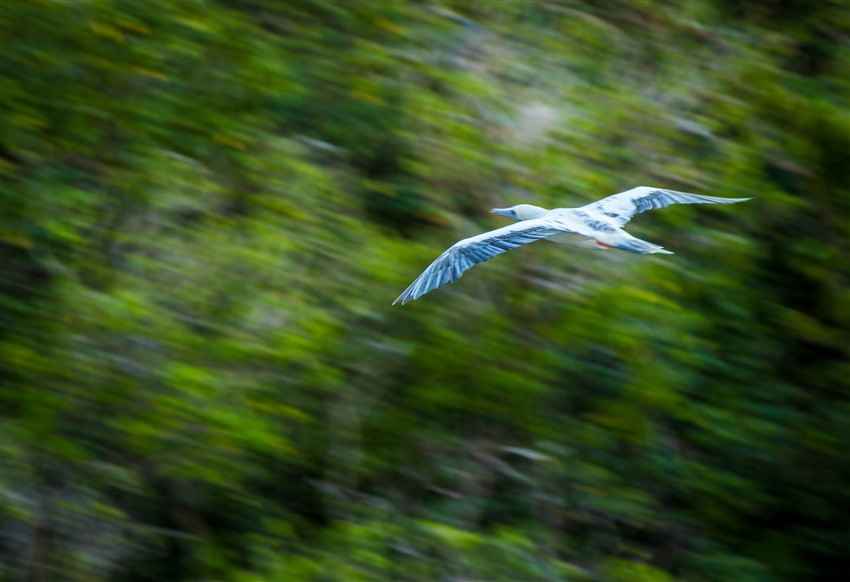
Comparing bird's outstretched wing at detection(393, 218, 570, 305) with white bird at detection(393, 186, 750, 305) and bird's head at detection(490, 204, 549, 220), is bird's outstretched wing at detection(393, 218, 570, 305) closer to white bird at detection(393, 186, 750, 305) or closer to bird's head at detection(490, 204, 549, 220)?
white bird at detection(393, 186, 750, 305)

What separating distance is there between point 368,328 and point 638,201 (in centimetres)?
110

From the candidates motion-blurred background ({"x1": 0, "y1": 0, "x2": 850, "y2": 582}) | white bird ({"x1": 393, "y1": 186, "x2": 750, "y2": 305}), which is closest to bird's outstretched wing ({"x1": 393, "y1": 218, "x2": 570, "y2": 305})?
white bird ({"x1": 393, "y1": 186, "x2": 750, "y2": 305})

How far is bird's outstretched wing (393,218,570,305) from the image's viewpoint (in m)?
4.12

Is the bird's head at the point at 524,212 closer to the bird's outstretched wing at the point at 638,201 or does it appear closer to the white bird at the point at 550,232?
the white bird at the point at 550,232

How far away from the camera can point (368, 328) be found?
5.16 meters

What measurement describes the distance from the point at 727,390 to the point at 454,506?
3.66 ft

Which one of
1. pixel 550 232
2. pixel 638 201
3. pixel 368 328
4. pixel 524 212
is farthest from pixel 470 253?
pixel 368 328

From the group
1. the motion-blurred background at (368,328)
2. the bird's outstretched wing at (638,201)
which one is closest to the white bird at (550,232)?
the bird's outstretched wing at (638,201)

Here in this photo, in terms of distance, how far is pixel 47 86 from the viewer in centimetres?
505

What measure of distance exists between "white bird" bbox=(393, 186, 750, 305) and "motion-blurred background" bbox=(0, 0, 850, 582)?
635 mm

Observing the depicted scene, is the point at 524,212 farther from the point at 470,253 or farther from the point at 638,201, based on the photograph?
the point at 470,253

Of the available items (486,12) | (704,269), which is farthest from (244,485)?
(486,12)

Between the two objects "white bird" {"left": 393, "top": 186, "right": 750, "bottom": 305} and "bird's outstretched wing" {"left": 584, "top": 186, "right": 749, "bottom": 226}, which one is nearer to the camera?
"white bird" {"left": 393, "top": 186, "right": 750, "bottom": 305}

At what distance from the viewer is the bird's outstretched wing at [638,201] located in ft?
14.9
